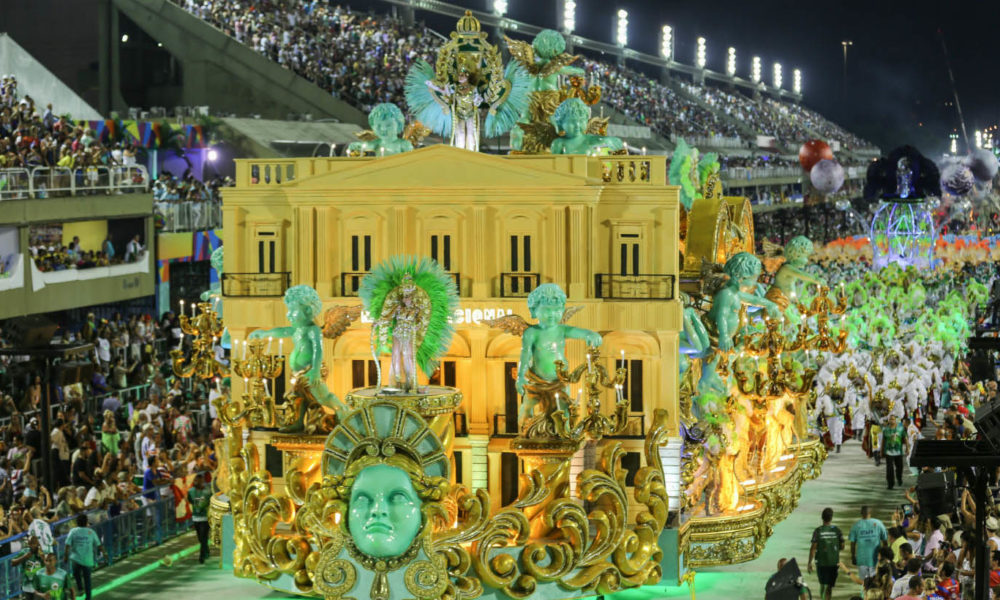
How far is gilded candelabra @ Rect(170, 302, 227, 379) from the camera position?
21266mm

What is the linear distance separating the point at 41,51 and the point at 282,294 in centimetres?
2786

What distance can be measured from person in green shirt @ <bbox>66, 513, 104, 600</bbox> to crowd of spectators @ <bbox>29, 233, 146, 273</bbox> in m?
13.9

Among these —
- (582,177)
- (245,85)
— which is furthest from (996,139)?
(582,177)

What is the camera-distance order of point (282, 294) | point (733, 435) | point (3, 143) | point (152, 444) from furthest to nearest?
point (3, 143) < point (152, 444) < point (733, 435) < point (282, 294)

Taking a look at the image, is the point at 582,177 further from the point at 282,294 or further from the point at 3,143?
the point at 3,143

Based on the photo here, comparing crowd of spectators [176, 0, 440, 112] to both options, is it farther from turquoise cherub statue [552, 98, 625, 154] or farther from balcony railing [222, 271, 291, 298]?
balcony railing [222, 271, 291, 298]

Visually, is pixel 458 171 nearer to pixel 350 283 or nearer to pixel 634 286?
pixel 350 283

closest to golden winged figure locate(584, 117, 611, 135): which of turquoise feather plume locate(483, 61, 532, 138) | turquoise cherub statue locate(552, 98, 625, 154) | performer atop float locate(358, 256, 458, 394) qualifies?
turquoise feather plume locate(483, 61, 532, 138)

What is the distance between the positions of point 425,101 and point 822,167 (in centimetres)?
3856

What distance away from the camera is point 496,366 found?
65.0ft

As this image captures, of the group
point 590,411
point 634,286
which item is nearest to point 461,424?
point 590,411

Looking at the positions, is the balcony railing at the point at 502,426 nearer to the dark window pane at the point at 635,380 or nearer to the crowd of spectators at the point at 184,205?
the dark window pane at the point at 635,380

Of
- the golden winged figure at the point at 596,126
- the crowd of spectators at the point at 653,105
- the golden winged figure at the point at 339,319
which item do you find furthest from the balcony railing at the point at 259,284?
the crowd of spectators at the point at 653,105

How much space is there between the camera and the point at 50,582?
1878 cm
